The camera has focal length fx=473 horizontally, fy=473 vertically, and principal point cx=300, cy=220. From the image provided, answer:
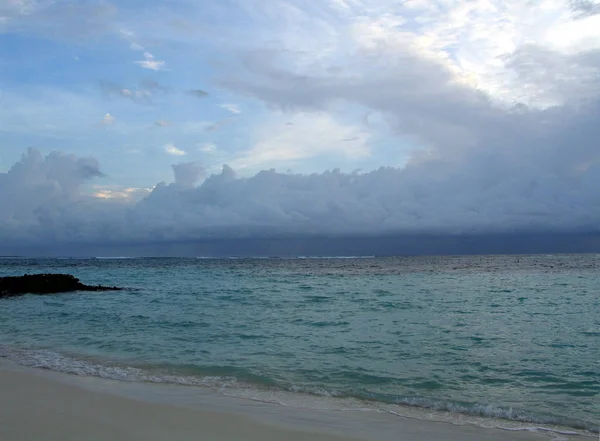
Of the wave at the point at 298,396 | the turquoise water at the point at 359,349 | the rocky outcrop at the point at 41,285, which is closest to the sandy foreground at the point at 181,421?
the wave at the point at 298,396

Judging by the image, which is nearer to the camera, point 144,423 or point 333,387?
point 144,423

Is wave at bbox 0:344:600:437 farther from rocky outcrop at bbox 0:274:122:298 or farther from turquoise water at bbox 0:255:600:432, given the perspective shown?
rocky outcrop at bbox 0:274:122:298

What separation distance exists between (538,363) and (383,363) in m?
4.10

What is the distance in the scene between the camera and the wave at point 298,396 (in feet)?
27.0

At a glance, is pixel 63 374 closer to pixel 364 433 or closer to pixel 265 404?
pixel 265 404

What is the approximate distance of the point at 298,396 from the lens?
9.81 meters

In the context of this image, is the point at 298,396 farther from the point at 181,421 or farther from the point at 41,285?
the point at 41,285

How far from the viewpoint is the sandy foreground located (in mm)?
7066

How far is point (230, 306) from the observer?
26.9m

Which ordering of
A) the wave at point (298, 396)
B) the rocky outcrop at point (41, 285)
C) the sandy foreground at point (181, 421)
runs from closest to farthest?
the sandy foreground at point (181, 421) → the wave at point (298, 396) → the rocky outcrop at point (41, 285)

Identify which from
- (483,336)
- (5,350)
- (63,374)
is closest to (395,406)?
(63,374)

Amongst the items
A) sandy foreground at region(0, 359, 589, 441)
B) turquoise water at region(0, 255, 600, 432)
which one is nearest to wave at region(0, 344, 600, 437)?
turquoise water at region(0, 255, 600, 432)

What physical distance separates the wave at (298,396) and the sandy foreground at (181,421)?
43cm

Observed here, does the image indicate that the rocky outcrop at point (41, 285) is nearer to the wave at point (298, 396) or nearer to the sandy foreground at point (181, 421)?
the wave at point (298, 396)
